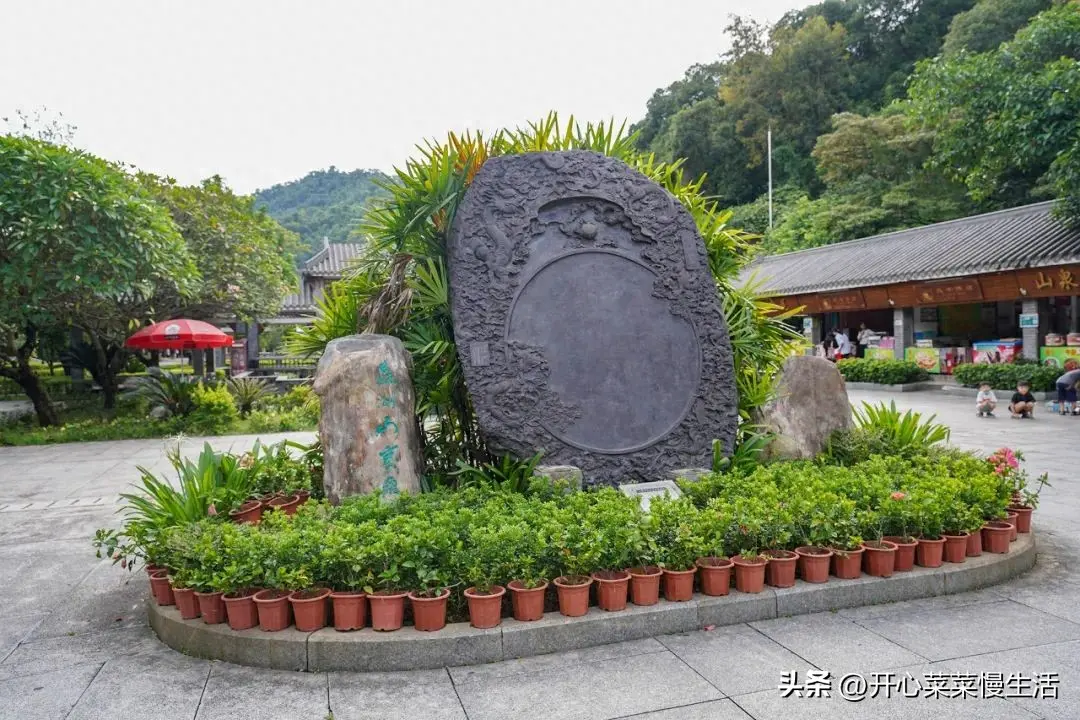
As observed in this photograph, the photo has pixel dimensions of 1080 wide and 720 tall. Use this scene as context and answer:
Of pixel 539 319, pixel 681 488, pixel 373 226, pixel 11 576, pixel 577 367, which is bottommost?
pixel 11 576

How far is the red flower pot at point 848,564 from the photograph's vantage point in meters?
3.78

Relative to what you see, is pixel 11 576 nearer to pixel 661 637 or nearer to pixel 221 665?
pixel 221 665

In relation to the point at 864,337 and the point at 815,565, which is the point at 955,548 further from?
the point at 864,337

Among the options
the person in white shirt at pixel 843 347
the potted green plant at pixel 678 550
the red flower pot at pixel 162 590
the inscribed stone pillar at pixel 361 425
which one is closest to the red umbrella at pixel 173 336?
the inscribed stone pillar at pixel 361 425

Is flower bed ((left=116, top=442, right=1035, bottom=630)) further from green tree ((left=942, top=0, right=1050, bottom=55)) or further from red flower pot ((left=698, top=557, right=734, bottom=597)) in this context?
green tree ((left=942, top=0, right=1050, bottom=55))

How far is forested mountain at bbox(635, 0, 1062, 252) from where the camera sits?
2484 centimetres

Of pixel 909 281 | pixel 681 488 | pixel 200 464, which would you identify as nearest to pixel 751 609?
pixel 681 488

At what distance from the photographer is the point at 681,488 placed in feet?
15.2

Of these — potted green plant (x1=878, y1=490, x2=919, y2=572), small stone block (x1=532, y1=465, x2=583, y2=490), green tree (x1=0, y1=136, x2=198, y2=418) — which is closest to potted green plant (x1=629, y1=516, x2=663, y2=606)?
small stone block (x1=532, y1=465, x2=583, y2=490)

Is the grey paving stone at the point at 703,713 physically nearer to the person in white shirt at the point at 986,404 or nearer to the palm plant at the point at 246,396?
the person in white shirt at the point at 986,404

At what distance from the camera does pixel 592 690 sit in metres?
2.93

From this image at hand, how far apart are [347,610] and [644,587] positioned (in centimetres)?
131

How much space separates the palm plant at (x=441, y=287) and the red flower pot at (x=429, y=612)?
193 cm

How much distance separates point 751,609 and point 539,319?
2.16m
